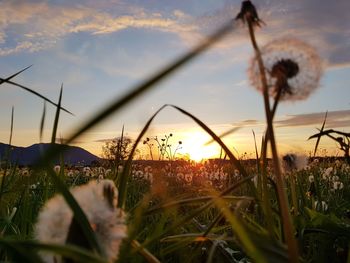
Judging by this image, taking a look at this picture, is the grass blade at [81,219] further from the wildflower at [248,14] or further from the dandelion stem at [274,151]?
the wildflower at [248,14]

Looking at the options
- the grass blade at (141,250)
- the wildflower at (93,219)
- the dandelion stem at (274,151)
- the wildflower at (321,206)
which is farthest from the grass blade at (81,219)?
the wildflower at (321,206)

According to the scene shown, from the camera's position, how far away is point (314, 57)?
1286 millimetres

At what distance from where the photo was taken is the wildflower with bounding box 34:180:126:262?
114 centimetres

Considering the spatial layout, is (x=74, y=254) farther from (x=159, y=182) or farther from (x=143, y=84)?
(x=159, y=182)

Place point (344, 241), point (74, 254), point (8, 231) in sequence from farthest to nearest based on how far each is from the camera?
point (8, 231) → point (344, 241) → point (74, 254)

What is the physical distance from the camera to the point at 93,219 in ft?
3.82

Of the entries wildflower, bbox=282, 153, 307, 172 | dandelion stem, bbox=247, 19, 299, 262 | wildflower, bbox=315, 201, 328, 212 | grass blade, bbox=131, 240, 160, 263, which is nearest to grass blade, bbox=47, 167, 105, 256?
grass blade, bbox=131, 240, 160, 263

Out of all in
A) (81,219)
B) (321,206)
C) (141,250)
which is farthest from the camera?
(321,206)

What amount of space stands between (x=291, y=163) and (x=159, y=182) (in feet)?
6.40

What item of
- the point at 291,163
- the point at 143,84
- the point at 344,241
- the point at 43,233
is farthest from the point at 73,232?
the point at 291,163

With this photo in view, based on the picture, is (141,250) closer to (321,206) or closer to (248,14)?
(248,14)

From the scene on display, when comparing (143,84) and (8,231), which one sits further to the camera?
(8,231)

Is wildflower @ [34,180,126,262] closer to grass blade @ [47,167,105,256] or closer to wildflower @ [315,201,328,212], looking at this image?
grass blade @ [47,167,105,256]

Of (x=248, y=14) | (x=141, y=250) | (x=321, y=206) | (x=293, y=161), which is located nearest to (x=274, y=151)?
(x=248, y=14)
